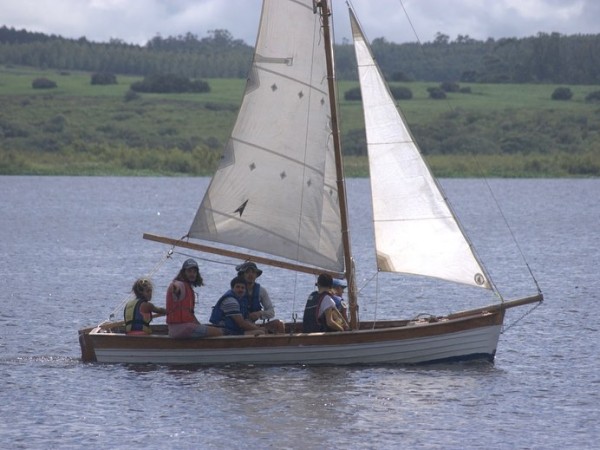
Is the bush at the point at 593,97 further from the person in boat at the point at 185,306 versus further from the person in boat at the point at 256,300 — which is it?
the person in boat at the point at 185,306

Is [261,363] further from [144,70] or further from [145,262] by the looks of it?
[144,70]

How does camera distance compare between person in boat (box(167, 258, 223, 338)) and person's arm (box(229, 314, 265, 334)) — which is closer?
person in boat (box(167, 258, 223, 338))

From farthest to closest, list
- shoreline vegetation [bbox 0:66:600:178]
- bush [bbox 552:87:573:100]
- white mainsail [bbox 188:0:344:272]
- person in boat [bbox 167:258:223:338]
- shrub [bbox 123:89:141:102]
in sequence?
bush [bbox 552:87:573:100] < shrub [bbox 123:89:141:102] < shoreline vegetation [bbox 0:66:600:178] < white mainsail [bbox 188:0:344:272] < person in boat [bbox 167:258:223:338]

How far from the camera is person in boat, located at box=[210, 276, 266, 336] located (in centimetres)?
2553

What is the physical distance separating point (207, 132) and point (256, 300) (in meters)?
95.1

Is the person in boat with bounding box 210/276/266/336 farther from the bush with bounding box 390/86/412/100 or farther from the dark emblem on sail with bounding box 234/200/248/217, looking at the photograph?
the bush with bounding box 390/86/412/100

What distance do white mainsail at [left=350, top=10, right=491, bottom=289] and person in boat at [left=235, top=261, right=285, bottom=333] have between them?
93.6 inches

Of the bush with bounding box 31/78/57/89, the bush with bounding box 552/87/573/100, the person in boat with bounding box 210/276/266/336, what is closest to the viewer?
the person in boat with bounding box 210/276/266/336

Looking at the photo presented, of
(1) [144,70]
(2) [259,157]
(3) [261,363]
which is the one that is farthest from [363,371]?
(1) [144,70]

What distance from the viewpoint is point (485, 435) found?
21.9 metres

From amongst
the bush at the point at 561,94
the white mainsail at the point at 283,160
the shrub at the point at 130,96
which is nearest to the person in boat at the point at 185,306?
the white mainsail at the point at 283,160

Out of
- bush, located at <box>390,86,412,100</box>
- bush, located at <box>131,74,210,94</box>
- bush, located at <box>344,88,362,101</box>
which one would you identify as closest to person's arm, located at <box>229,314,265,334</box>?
bush, located at <box>344,88,362,101</box>

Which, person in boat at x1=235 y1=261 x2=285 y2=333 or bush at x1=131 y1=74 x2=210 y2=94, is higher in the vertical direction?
bush at x1=131 y1=74 x2=210 y2=94

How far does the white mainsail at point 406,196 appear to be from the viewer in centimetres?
2575
